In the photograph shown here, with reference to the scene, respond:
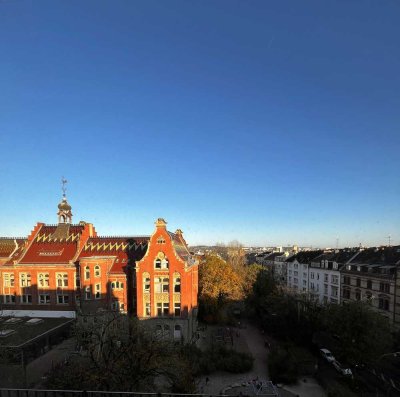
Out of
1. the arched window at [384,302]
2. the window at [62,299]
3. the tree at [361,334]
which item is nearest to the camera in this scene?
the tree at [361,334]

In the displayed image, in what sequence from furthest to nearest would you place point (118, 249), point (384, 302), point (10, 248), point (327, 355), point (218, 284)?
point (218, 284) → point (10, 248) → point (384, 302) → point (118, 249) → point (327, 355)

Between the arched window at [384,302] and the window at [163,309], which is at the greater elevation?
the window at [163,309]

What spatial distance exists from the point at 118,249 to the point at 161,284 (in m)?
10.9

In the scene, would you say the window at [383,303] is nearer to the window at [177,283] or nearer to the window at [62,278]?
the window at [177,283]

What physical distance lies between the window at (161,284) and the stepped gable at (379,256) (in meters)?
→ 33.7

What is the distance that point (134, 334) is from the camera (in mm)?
21641

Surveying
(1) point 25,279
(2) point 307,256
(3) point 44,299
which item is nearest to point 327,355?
(2) point 307,256

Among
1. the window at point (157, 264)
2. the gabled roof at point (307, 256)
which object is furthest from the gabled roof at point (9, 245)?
the gabled roof at point (307, 256)

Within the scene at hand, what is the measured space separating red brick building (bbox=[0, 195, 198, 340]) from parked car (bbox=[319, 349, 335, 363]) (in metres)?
16.3

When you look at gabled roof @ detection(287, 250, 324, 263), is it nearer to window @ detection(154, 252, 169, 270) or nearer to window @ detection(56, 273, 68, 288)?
window @ detection(154, 252, 169, 270)

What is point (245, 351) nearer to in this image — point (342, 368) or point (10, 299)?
point (342, 368)

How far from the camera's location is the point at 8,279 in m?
40.1

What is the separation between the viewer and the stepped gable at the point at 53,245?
3988cm

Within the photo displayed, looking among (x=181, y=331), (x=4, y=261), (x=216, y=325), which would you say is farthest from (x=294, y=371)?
(x=4, y=261)
